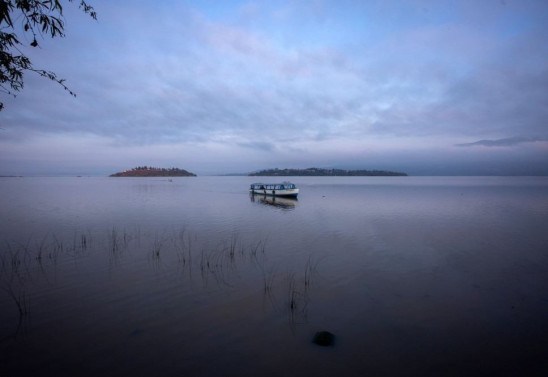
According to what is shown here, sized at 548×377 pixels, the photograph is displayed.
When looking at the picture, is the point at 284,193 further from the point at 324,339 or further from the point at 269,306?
the point at 324,339

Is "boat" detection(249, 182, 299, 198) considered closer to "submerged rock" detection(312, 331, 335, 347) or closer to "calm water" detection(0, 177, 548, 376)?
"calm water" detection(0, 177, 548, 376)

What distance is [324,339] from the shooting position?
7.70 metres

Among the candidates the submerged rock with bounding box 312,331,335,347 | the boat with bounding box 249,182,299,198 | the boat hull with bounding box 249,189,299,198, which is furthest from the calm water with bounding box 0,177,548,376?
the boat with bounding box 249,182,299,198

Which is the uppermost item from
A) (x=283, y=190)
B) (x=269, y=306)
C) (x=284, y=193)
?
(x=283, y=190)

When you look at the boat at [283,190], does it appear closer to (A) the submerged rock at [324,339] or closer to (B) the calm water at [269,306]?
(B) the calm water at [269,306]

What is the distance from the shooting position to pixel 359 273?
13312mm

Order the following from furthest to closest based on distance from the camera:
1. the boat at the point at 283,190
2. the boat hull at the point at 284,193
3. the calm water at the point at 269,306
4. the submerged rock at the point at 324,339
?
the boat at the point at 283,190 → the boat hull at the point at 284,193 → the submerged rock at the point at 324,339 → the calm water at the point at 269,306

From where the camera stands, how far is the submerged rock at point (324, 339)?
301 inches

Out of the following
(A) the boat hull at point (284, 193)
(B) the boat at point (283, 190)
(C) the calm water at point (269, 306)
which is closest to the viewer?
(C) the calm water at point (269, 306)

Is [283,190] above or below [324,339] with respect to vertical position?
above

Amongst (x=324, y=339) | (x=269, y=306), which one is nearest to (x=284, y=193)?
(x=269, y=306)

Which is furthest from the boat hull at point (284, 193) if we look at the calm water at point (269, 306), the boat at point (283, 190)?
the calm water at point (269, 306)

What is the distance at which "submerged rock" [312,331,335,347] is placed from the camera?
763 cm

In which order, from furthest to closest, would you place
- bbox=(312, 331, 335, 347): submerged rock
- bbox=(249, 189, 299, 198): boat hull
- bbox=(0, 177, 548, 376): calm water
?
1. bbox=(249, 189, 299, 198): boat hull
2. bbox=(312, 331, 335, 347): submerged rock
3. bbox=(0, 177, 548, 376): calm water
